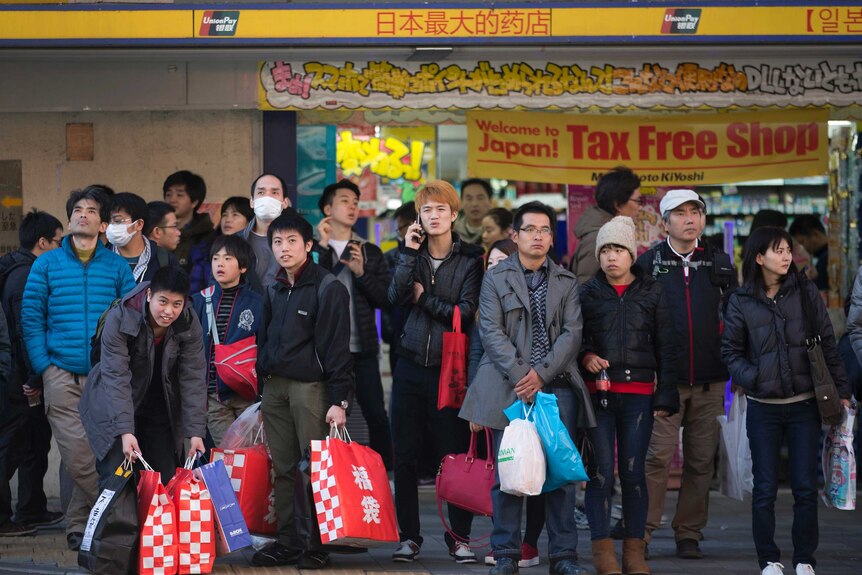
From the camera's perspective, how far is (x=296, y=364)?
7.42m

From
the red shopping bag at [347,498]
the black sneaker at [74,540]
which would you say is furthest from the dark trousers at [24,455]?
the red shopping bag at [347,498]

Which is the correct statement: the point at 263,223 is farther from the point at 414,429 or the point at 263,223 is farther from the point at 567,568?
the point at 567,568

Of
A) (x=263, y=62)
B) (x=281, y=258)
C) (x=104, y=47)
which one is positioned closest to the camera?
(x=281, y=258)

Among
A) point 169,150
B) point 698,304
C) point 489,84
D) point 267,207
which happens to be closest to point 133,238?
point 267,207

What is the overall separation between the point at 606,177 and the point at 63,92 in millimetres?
4422

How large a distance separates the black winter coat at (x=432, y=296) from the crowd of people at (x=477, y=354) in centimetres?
1

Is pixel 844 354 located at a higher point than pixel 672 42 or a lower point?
lower

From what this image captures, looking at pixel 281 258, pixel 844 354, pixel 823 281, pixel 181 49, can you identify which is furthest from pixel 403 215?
pixel 823 281

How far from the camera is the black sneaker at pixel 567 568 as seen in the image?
23.2 ft

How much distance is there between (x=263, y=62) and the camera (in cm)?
1006

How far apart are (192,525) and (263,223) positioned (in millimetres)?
2332

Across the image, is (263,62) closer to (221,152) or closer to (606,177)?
(221,152)

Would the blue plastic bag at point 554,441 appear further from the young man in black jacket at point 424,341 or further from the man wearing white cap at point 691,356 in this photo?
the man wearing white cap at point 691,356

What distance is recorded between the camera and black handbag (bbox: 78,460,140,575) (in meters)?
6.92
